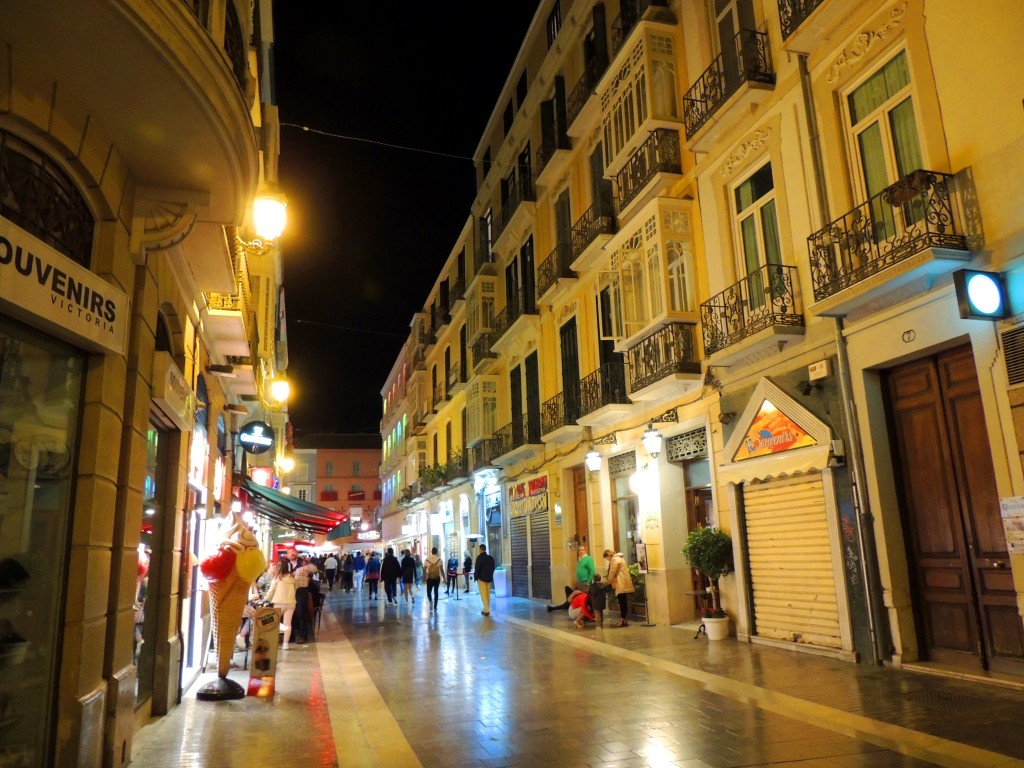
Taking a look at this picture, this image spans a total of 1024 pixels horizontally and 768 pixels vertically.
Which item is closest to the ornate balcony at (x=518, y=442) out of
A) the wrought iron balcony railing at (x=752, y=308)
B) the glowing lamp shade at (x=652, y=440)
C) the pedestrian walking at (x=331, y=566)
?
the glowing lamp shade at (x=652, y=440)

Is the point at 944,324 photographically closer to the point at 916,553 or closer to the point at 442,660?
the point at 916,553

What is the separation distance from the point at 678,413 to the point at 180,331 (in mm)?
9170

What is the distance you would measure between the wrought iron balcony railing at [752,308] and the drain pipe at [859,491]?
3.09 feet

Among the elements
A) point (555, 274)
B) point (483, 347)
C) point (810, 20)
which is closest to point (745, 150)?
point (810, 20)

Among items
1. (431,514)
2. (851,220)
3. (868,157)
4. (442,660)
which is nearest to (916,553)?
(851,220)

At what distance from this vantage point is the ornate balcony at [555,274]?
18609 millimetres

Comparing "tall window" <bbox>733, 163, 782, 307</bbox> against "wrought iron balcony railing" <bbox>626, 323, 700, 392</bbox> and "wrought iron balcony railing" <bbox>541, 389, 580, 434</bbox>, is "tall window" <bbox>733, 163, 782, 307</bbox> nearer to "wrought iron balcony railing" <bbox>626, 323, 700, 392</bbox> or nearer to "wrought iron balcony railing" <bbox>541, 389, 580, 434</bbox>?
"wrought iron balcony railing" <bbox>626, 323, 700, 392</bbox>

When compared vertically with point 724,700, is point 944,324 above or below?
above

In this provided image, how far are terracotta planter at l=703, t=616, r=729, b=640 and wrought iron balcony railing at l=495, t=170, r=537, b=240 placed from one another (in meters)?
13.7

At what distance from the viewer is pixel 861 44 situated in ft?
30.8

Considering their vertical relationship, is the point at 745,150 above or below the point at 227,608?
above

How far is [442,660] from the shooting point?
448 inches

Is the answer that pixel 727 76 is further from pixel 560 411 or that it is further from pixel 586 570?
pixel 586 570

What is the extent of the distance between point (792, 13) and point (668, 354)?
5691 mm
